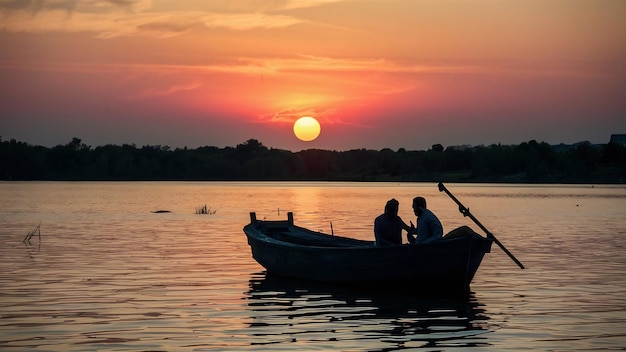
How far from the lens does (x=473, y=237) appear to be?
2142 centimetres

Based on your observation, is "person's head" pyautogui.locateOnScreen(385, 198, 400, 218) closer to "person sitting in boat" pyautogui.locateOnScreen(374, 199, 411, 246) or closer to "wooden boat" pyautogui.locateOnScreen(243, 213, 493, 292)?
"person sitting in boat" pyautogui.locateOnScreen(374, 199, 411, 246)

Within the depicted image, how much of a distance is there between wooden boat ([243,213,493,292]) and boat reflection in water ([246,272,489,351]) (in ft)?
1.11

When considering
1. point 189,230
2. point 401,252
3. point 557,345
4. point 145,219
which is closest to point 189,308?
point 401,252

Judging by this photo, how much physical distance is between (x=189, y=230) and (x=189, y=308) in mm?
29331

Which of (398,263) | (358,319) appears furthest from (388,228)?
(358,319)

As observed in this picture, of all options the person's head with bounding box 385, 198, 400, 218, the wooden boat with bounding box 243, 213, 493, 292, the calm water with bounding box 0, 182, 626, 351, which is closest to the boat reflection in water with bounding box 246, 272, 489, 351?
the calm water with bounding box 0, 182, 626, 351

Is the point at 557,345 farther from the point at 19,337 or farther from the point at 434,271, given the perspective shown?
the point at 19,337

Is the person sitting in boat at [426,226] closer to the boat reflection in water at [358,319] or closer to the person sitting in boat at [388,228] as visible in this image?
the person sitting in boat at [388,228]

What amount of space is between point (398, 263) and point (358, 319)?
349cm

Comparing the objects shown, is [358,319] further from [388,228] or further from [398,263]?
[388,228]

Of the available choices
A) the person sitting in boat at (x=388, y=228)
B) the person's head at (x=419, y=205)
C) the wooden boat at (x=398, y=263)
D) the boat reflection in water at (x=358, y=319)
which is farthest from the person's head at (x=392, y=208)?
the boat reflection in water at (x=358, y=319)

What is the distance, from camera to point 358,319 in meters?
19.3

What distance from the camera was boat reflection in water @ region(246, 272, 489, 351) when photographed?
1666 cm

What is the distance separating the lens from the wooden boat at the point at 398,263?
21.8 metres
